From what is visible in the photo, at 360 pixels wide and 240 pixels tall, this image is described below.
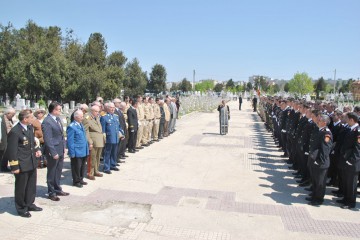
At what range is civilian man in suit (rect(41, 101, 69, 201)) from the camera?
6.46m

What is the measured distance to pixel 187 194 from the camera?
716 centimetres

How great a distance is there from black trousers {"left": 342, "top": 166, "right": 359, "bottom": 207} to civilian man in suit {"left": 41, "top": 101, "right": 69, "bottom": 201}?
5.28m

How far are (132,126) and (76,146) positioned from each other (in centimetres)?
407

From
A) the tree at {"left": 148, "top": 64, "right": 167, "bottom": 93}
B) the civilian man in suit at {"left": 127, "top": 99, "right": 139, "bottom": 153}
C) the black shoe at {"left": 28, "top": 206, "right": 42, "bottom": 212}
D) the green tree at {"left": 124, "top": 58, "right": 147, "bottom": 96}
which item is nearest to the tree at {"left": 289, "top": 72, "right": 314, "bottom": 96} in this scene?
the tree at {"left": 148, "top": 64, "right": 167, "bottom": 93}

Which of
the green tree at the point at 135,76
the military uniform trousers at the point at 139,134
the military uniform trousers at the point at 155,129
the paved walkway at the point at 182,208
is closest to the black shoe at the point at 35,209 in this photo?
the paved walkway at the point at 182,208

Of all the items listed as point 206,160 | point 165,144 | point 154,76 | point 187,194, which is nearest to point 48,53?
point 165,144

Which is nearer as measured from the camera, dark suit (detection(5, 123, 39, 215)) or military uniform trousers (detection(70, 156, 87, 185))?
dark suit (detection(5, 123, 39, 215))

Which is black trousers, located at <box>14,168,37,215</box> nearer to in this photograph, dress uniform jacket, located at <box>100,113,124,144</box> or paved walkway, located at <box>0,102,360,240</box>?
paved walkway, located at <box>0,102,360,240</box>

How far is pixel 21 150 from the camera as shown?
557cm

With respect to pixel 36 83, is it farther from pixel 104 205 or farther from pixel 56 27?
pixel 104 205

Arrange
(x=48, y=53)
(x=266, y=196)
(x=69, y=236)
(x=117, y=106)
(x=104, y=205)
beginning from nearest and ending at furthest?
(x=69, y=236) → (x=104, y=205) → (x=266, y=196) → (x=117, y=106) → (x=48, y=53)

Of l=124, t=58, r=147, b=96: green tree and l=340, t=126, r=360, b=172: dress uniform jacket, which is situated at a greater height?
l=124, t=58, r=147, b=96: green tree

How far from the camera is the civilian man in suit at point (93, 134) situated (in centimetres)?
787

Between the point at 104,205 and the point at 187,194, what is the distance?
1.72 meters
